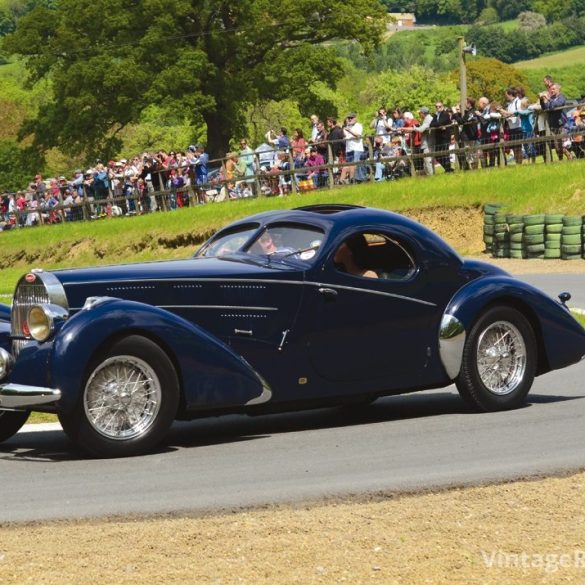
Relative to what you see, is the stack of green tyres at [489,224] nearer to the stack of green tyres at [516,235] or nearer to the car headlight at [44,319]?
the stack of green tyres at [516,235]

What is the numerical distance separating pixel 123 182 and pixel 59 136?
15062 mm

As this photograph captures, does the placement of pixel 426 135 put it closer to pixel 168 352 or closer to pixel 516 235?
pixel 516 235

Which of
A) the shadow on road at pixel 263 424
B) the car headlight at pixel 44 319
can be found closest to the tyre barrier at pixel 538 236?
the shadow on road at pixel 263 424

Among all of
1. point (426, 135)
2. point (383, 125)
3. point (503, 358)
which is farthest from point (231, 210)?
point (503, 358)

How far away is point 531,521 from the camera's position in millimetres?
6508

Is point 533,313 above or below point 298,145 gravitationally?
below

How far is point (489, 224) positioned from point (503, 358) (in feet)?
59.4

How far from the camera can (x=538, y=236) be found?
26.4 metres

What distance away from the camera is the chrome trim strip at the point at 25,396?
839 centimetres

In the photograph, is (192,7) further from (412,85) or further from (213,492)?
(412,85)

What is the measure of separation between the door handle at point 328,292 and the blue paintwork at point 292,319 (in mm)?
13

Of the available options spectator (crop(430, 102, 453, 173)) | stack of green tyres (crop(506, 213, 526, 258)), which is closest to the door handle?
stack of green tyres (crop(506, 213, 526, 258))

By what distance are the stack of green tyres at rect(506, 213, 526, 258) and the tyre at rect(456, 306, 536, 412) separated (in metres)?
16.5

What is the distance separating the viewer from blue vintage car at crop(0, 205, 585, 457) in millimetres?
8578
